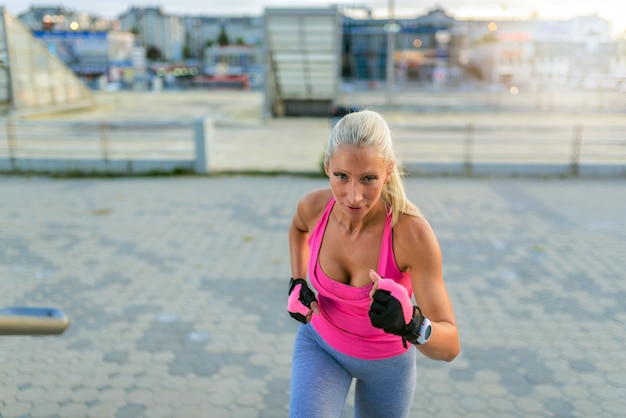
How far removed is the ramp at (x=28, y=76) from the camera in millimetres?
24172

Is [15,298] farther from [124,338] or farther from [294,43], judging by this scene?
[294,43]

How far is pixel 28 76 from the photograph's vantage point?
1013 inches

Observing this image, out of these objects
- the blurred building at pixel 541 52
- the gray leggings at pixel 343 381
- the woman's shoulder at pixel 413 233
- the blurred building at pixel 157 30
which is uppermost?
the blurred building at pixel 157 30

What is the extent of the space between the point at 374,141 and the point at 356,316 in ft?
2.46

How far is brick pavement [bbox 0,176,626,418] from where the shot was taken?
3.92 meters

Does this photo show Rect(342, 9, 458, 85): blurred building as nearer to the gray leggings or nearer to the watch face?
the gray leggings

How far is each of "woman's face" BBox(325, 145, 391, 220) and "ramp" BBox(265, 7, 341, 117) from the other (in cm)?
2043

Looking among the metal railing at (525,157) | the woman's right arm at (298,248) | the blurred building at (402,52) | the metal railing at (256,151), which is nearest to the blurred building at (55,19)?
the metal railing at (256,151)

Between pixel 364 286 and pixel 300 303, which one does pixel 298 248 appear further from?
pixel 364 286

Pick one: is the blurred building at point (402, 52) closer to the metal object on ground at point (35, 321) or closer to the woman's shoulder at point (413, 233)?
the woman's shoulder at point (413, 233)

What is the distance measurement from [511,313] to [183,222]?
5.04 meters

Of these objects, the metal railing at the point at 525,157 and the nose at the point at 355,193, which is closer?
the nose at the point at 355,193

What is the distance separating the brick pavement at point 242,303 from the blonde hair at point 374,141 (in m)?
2.04

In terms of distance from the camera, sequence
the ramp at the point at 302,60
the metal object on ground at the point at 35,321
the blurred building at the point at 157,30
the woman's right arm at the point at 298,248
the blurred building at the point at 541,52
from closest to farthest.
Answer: the metal object on ground at the point at 35,321
the woman's right arm at the point at 298,248
the blurred building at the point at 541,52
the ramp at the point at 302,60
the blurred building at the point at 157,30
